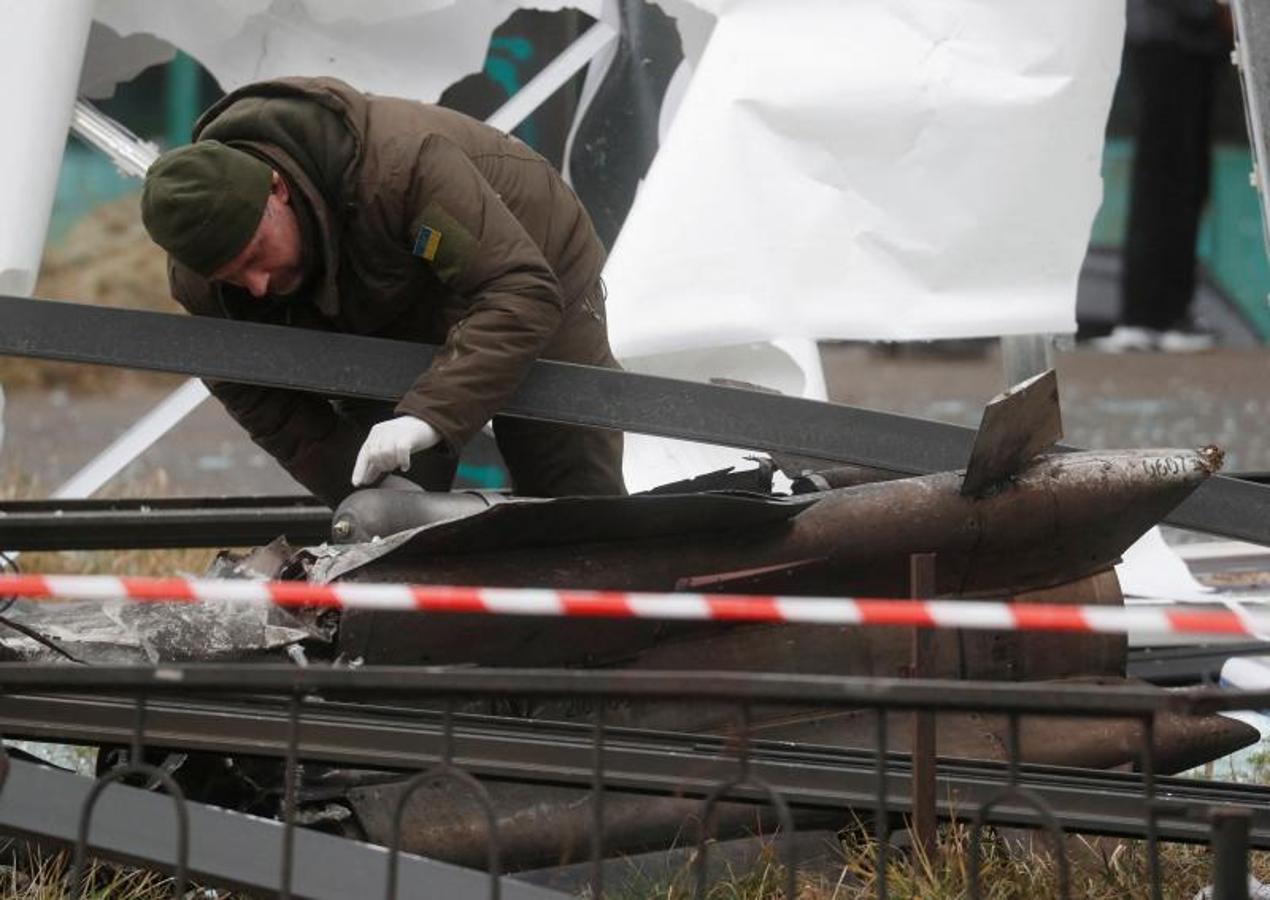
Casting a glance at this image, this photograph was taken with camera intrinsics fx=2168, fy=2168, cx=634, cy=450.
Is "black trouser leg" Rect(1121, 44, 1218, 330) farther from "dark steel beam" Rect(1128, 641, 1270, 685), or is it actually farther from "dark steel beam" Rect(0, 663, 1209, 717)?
"dark steel beam" Rect(0, 663, 1209, 717)

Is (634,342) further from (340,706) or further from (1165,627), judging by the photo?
(1165,627)

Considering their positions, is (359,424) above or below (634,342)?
below

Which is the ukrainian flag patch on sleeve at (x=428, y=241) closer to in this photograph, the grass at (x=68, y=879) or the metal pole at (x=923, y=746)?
the metal pole at (x=923, y=746)

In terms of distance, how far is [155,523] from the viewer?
528 centimetres

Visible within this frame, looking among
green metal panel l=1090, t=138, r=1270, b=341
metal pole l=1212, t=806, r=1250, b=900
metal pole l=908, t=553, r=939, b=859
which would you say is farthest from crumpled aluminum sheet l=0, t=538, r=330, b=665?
green metal panel l=1090, t=138, r=1270, b=341

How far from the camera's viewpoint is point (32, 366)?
13.4 meters

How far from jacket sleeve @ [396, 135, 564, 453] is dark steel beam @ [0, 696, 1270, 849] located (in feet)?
2.06

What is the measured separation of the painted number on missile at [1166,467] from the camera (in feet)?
13.7

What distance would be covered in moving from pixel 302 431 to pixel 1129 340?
10463mm

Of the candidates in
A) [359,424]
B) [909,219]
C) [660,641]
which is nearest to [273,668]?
[660,641]

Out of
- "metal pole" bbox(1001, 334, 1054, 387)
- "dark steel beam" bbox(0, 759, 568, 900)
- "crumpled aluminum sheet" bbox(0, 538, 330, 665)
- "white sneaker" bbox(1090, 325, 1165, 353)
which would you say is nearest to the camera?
"dark steel beam" bbox(0, 759, 568, 900)

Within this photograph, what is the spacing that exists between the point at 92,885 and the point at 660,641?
1117mm

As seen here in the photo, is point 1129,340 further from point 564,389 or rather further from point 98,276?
point 564,389

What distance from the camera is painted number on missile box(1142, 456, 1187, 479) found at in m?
4.18
